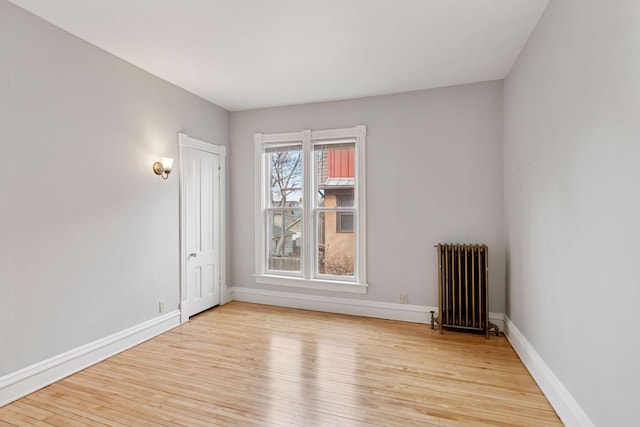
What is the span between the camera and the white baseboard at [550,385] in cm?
184

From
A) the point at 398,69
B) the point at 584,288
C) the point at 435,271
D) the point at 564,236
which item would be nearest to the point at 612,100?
the point at 564,236

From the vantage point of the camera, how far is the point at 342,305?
4188mm

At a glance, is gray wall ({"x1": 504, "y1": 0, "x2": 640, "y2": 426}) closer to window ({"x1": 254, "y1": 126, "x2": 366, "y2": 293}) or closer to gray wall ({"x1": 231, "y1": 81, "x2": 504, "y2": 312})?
gray wall ({"x1": 231, "y1": 81, "x2": 504, "y2": 312})

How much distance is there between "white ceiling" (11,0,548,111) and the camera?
2.31 metres

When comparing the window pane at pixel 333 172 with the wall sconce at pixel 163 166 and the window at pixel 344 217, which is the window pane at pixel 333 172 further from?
the wall sconce at pixel 163 166

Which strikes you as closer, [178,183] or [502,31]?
[502,31]

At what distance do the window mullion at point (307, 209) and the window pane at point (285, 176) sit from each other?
118 mm

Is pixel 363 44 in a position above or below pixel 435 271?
above

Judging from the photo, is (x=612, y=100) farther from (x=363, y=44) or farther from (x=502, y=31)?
(x=363, y=44)

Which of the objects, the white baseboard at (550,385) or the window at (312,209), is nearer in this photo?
the white baseboard at (550,385)

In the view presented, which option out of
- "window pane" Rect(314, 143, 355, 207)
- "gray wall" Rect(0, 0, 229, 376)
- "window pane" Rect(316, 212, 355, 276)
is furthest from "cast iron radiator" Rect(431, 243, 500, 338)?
"gray wall" Rect(0, 0, 229, 376)

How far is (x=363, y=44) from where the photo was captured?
2.82 meters

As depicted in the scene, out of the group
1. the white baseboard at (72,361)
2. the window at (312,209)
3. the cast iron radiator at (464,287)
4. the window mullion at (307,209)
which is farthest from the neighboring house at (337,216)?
the white baseboard at (72,361)

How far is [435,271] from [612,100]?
259cm
